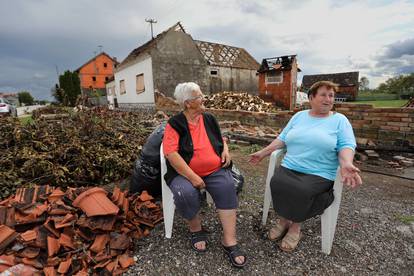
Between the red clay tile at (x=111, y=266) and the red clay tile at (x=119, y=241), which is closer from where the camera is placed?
the red clay tile at (x=111, y=266)

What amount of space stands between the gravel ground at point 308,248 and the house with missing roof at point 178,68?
38.2 feet

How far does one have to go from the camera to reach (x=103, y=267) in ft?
5.25

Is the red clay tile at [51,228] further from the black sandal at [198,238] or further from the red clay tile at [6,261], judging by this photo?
the black sandal at [198,238]

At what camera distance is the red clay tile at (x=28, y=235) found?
1608mm

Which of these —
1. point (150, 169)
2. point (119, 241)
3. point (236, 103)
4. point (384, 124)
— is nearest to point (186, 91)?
point (150, 169)

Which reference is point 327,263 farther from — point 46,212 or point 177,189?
point 46,212

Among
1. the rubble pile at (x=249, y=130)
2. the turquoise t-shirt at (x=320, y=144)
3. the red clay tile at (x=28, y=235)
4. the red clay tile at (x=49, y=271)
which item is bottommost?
the red clay tile at (x=49, y=271)

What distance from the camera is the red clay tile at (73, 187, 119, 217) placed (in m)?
1.75

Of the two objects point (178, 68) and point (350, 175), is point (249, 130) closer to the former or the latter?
point (350, 175)

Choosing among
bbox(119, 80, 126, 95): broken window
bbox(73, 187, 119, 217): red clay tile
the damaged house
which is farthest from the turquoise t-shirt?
bbox(119, 80, 126, 95): broken window

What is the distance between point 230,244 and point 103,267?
95 cm

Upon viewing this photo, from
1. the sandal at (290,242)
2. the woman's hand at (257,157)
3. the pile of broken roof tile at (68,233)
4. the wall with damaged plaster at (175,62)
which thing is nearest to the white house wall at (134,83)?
the wall with damaged plaster at (175,62)

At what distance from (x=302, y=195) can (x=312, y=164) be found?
0.92 ft

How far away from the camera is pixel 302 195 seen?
1.70 metres
